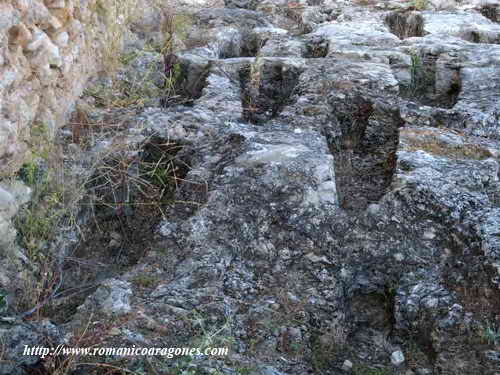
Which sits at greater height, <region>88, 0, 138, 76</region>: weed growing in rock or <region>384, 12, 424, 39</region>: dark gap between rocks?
<region>88, 0, 138, 76</region>: weed growing in rock

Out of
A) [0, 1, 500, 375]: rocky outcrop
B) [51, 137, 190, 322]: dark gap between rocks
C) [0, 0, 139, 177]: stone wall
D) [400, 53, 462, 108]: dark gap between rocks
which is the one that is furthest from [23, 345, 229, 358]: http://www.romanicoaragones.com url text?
[400, 53, 462, 108]: dark gap between rocks

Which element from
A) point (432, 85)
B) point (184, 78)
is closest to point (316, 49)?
point (432, 85)

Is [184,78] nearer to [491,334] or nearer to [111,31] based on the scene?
[111,31]

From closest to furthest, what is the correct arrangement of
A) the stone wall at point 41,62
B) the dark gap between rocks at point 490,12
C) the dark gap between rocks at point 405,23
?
the stone wall at point 41,62 < the dark gap between rocks at point 405,23 < the dark gap between rocks at point 490,12

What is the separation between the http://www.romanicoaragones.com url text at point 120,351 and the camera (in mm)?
1903

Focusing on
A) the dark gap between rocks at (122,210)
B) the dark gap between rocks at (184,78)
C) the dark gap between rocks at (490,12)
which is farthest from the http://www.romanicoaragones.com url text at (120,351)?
the dark gap between rocks at (490,12)

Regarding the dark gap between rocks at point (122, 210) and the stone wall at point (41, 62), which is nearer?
the stone wall at point (41, 62)

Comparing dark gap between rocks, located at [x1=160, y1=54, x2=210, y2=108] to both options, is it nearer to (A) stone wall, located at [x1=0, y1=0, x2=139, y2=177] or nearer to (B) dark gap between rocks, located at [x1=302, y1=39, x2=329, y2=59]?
(A) stone wall, located at [x1=0, y1=0, x2=139, y2=177]

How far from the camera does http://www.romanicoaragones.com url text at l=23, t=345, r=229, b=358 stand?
74.9 inches

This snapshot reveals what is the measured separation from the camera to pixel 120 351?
1.93 m

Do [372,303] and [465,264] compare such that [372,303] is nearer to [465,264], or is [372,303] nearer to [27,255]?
[465,264]

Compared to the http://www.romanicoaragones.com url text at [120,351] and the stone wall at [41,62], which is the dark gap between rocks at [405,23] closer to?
the stone wall at [41,62]

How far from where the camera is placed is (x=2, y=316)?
6.70 ft

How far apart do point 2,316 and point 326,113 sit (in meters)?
2.24
